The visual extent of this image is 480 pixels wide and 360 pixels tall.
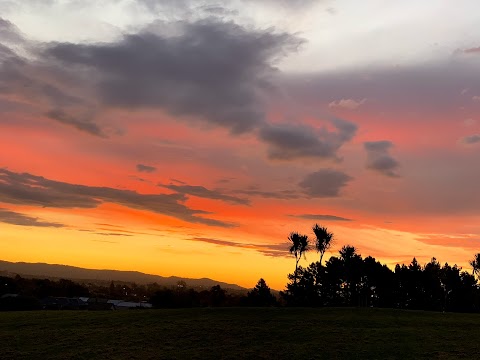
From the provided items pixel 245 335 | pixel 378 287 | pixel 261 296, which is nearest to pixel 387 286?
pixel 378 287

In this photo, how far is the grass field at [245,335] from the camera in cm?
4469

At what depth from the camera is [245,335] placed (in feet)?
169

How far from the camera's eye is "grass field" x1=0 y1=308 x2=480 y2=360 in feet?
147

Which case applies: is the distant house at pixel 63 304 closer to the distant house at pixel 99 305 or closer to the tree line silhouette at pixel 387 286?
the distant house at pixel 99 305

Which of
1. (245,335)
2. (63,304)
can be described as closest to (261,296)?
(63,304)

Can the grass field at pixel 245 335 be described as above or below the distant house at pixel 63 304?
above

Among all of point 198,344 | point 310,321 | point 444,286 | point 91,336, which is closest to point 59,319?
point 91,336

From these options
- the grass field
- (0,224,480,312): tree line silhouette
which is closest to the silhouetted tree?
(0,224,480,312): tree line silhouette

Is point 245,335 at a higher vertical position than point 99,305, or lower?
higher

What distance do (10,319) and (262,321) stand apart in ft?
124

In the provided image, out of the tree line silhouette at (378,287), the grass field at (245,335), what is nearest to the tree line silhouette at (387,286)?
the tree line silhouette at (378,287)

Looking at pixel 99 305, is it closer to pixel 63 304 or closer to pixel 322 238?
pixel 63 304

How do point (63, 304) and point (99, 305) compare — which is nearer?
point (63, 304)

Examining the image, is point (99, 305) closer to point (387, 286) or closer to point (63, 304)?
point (63, 304)
